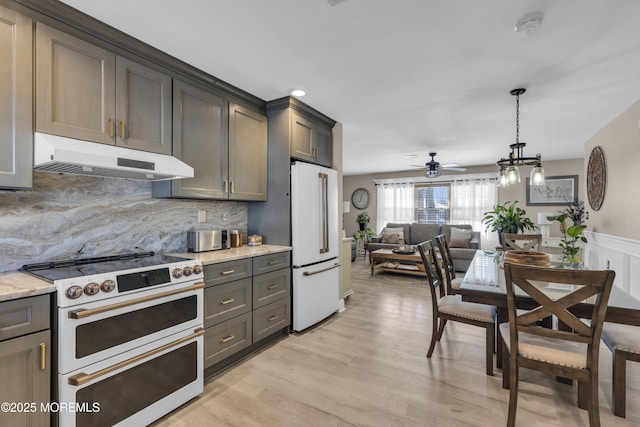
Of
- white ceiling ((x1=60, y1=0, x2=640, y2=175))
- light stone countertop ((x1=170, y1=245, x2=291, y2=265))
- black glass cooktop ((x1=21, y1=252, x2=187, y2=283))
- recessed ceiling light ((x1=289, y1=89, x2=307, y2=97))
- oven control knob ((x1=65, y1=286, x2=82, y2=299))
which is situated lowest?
oven control knob ((x1=65, y1=286, x2=82, y2=299))

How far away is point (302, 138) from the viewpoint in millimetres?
3191

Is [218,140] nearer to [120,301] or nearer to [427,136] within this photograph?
[120,301]

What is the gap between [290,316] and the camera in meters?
3.01

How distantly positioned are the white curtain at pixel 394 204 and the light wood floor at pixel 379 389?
5210 millimetres

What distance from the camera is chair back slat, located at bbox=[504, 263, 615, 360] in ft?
4.67

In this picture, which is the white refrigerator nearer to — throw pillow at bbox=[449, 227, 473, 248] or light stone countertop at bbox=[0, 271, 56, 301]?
light stone countertop at bbox=[0, 271, 56, 301]

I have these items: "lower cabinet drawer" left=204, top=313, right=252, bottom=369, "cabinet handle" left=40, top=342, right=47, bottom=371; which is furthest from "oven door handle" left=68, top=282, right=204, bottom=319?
"lower cabinet drawer" left=204, top=313, right=252, bottom=369

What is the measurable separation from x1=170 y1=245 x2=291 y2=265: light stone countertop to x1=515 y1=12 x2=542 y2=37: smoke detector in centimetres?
240

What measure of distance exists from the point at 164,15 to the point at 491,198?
23.8 ft

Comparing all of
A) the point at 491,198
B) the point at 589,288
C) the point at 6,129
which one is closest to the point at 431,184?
the point at 491,198

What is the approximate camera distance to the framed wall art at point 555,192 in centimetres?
628

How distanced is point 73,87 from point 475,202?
7.53 metres

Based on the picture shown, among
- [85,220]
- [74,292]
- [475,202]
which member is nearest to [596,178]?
[475,202]

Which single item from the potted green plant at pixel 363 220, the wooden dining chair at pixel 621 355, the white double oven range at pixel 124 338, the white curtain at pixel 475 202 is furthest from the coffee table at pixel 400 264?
the white double oven range at pixel 124 338
